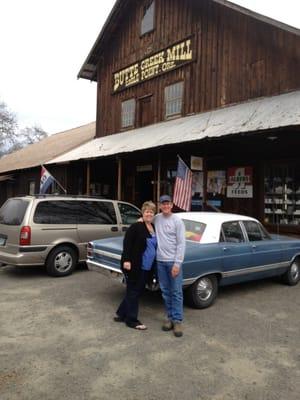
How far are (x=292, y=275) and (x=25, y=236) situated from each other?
5344 millimetres

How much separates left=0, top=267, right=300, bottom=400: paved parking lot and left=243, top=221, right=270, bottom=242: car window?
1.04 metres

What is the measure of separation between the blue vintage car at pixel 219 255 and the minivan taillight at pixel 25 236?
170 centimetres

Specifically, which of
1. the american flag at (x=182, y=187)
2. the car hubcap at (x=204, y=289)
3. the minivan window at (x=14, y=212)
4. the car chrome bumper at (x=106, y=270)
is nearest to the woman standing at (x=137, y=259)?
the car chrome bumper at (x=106, y=270)

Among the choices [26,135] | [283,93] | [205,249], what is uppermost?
[26,135]

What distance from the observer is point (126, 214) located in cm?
977

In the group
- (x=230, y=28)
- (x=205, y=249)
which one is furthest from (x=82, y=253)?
(x=230, y=28)

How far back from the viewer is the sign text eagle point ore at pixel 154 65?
45.0ft

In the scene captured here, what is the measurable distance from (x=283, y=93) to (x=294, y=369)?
799 centimetres

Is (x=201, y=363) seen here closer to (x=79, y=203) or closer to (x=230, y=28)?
(x=79, y=203)

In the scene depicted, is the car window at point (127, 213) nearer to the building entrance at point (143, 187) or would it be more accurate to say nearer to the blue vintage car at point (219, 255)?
the blue vintage car at point (219, 255)

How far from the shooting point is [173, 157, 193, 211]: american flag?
34.0 ft

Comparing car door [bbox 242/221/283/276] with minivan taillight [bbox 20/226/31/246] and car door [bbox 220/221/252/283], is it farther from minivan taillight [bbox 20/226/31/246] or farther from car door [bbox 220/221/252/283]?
minivan taillight [bbox 20/226/31/246]

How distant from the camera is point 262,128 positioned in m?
8.03

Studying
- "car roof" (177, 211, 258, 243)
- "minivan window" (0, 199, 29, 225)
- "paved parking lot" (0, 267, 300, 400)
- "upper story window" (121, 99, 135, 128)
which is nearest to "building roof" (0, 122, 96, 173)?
"upper story window" (121, 99, 135, 128)
